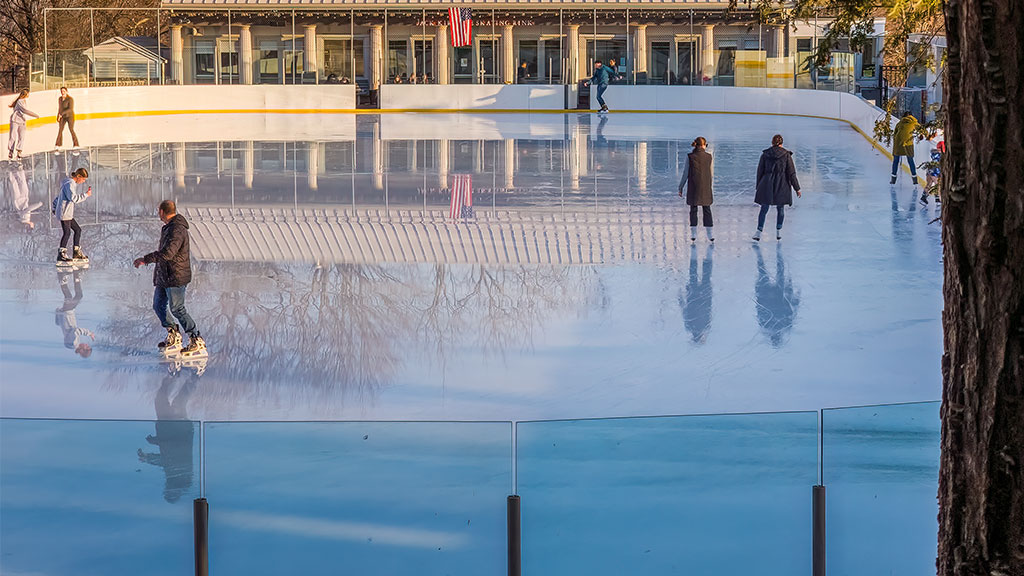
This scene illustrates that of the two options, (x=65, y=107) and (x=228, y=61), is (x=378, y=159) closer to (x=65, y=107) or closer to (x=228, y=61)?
(x=65, y=107)

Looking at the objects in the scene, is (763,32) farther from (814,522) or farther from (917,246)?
(814,522)

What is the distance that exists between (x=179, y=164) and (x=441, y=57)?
2802cm

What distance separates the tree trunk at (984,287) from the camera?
3312mm

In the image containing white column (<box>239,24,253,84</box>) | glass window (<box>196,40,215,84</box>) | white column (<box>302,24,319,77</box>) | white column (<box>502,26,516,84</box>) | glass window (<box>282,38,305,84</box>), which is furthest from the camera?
white column (<box>502,26,516,84</box>)

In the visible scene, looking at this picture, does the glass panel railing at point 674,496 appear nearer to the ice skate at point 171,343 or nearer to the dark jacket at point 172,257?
the dark jacket at point 172,257

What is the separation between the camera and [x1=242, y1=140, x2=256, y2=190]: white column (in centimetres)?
2214

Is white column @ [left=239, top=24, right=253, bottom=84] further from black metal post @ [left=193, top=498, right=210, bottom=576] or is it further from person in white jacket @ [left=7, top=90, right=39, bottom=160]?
black metal post @ [left=193, top=498, right=210, bottom=576]

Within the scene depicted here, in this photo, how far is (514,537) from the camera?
493 centimetres

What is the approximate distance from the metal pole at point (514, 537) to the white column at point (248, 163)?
1686 centimetres

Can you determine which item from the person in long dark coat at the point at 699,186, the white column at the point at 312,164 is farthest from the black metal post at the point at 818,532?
the white column at the point at 312,164

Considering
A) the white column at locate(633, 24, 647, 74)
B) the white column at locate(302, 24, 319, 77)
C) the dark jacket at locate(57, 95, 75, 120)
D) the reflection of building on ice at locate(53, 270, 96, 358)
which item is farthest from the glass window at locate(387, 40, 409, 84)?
the reflection of building on ice at locate(53, 270, 96, 358)

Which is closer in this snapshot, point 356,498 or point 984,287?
point 984,287

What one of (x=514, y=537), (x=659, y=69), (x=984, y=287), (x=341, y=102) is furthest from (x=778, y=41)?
(x=984, y=287)

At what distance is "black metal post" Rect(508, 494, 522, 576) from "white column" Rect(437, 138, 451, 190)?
16368mm
